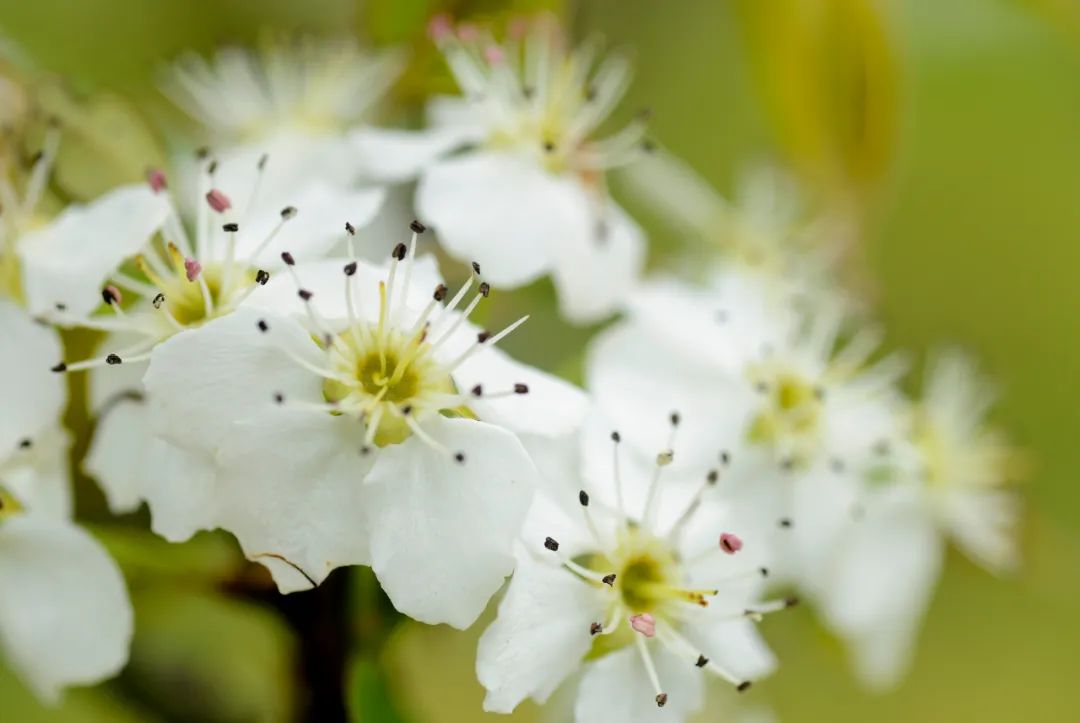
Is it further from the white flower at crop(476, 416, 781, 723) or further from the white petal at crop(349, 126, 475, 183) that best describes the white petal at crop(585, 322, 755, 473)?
the white petal at crop(349, 126, 475, 183)

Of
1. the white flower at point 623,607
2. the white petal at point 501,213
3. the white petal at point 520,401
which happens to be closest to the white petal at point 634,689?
the white flower at point 623,607

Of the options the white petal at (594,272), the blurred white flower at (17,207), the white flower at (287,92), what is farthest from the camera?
the white flower at (287,92)

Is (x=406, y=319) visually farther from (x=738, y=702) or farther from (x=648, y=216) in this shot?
(x=648, y=216)

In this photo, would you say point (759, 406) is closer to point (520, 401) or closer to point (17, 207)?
point (520, 401)

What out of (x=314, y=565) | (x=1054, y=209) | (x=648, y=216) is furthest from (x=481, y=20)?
(x=1054, y=209)

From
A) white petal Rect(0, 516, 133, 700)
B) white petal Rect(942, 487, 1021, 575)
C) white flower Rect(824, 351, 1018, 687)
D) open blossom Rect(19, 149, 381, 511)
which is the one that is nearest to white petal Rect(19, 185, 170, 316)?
open blossom Rect(19, 149, 381, 511)

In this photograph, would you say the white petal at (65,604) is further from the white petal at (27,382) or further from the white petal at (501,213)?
the white petal at (501,213)
